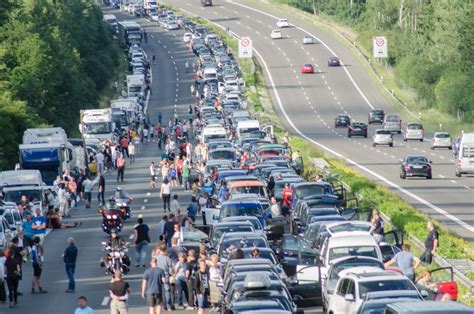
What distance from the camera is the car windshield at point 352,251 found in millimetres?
32938

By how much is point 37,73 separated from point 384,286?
70758mm

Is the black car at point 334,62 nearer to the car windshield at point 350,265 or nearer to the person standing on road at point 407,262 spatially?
the person standing on road at point 407,262

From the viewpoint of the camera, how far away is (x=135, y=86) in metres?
130

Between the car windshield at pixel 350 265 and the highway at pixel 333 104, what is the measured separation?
681 inches

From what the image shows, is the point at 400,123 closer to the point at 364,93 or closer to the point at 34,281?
the point at 364,93

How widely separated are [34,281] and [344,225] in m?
7.65

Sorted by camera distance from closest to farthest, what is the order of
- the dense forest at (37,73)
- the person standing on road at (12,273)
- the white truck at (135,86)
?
the person standing on road at (12,273) → the dense forest at (37,73) → the white truck at (135,86)

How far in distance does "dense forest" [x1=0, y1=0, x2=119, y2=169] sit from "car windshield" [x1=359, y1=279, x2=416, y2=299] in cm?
4742

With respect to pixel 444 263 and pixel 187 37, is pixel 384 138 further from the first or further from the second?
pixel 187 37

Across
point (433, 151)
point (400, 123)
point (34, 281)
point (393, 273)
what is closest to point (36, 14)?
point (400, 123)

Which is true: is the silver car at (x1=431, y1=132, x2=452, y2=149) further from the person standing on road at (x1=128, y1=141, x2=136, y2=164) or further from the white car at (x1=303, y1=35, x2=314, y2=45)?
the white car at (x1=303, y1=35, x2=314, y2=45)

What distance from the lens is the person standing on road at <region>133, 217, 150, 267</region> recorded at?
124ft

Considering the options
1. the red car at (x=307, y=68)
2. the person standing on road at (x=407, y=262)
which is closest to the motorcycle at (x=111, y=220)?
the person standing on road at (x=407, y=262)

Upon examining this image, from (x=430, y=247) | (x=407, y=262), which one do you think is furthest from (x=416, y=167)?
(x=407, y=262)
